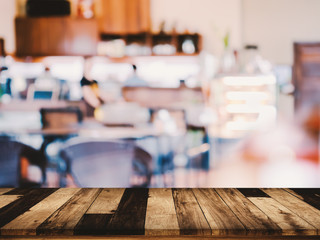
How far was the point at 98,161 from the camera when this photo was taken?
2.43m

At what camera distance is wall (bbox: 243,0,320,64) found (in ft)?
21.8

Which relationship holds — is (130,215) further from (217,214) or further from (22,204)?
(22,204)

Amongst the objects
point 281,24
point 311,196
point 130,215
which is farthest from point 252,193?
point 281,24

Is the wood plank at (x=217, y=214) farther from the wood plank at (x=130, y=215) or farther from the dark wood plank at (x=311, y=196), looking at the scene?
the dark wood plank at (x=311, y=196)

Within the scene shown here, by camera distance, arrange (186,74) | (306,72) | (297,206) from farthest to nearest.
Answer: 1. (306,72)
2. (186,74)
3. (297,206)

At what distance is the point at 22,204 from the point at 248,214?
953 mm

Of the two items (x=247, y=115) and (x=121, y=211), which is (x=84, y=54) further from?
(x=121, y=211)

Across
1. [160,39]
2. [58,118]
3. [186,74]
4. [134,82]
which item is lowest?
[58,118]

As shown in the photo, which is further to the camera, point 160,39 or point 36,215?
point 160,39

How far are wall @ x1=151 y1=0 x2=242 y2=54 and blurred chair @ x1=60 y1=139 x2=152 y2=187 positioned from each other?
13.0 feet

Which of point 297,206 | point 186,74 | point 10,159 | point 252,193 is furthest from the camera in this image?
point 186,74

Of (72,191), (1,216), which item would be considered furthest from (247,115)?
(1,216)

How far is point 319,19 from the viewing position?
6711 mm

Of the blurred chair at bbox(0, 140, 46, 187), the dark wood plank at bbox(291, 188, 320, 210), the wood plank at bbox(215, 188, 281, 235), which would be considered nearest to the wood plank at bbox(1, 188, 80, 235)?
the wood plank at bbox(215, 188, 281, 235)
